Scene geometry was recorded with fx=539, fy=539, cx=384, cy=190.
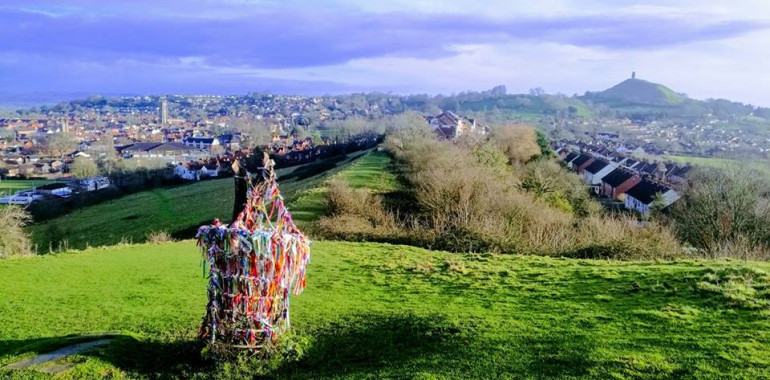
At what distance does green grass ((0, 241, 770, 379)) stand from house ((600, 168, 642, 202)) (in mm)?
55188

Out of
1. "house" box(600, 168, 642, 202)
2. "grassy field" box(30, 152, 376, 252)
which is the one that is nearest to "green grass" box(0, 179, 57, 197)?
"grassy field" box(30, 152, 376, 252)

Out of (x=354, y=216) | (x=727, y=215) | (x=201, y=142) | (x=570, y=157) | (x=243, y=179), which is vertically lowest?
(x=201, y=142)

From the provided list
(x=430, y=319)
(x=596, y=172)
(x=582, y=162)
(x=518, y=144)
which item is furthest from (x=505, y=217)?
(x=582, y=162)

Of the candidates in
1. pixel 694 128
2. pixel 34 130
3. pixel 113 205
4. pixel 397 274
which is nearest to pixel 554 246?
pixel 397 274

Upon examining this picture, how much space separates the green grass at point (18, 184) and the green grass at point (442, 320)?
66.8 metres

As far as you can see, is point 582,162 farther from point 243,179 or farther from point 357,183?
point 243,179

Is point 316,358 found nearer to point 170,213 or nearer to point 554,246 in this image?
Result: point 554,246

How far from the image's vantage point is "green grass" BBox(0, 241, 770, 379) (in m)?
9.12

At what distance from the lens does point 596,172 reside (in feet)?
271

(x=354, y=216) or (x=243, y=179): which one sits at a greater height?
(x=243, y=179)

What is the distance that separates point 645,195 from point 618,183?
40.6 ft

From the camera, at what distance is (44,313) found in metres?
13.2

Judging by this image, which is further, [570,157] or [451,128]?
[570,157]

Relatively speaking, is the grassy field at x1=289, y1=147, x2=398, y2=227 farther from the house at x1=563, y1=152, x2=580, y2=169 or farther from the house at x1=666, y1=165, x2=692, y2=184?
the house at x1=563, y1=152, x2=580, y2=169
